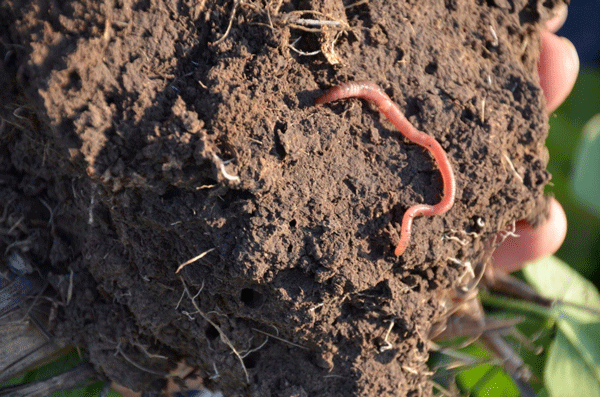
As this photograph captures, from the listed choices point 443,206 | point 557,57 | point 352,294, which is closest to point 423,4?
point 443,206

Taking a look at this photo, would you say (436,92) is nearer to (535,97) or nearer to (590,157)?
(535,97)

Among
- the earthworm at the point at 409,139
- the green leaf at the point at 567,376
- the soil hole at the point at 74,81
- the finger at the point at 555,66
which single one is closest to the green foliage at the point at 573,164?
Result: the finger at the point at 555,66

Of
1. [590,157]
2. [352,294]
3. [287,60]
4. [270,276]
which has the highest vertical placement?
[287,60]

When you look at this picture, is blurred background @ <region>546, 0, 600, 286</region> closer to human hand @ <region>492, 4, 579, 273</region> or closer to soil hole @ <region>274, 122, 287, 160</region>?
human hand @ <region>492, 4, 579, 273</region>

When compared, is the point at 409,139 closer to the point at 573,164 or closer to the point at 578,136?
the point at 573,164

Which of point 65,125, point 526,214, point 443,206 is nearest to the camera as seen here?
point 65,125

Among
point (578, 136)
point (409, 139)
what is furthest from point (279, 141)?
point (578, 136)

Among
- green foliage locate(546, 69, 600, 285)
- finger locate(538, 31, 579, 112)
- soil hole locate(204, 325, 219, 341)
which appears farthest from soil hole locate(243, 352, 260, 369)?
green foliage locate(546, 69, 600, 285)
